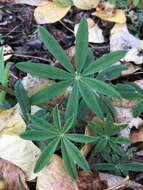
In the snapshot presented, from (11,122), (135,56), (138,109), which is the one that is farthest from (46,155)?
Answer: (135,56)

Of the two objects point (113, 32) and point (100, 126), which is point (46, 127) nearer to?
point (100, 126)

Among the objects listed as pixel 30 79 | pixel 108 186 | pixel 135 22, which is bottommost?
pixel 108 186

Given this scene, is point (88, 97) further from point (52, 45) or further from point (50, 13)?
point (50, 13)

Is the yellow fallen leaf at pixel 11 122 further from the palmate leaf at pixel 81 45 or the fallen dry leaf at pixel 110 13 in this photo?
the fallen dry leaf at pixel 110 13

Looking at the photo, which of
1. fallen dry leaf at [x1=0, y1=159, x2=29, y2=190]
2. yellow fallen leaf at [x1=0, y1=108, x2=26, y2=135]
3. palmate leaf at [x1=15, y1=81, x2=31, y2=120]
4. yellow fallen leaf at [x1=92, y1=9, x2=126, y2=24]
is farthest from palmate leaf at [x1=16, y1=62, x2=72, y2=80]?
yellow fallen leaf at [x1=92, y1=9, x2=126, y2=24]

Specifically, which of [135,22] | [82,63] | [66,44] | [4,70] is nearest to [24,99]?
[4,70]

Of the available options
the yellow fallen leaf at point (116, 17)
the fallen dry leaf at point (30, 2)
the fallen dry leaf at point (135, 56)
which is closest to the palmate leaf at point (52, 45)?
the fallen dry leaf at point (135, 56)

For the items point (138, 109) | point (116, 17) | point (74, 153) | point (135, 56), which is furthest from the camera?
point (116, 17)
